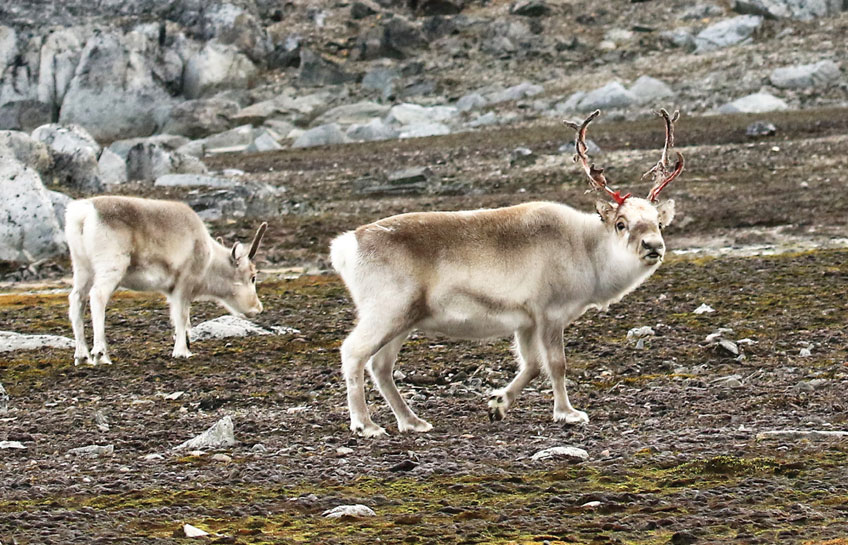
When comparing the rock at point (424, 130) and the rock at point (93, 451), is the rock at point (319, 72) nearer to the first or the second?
the rock at point (424, 130)

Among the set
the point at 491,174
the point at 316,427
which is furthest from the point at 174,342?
the point at 491,174

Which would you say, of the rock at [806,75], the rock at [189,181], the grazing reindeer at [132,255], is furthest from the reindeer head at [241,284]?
the rock at [806,75]

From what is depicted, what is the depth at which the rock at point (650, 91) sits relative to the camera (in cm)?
5244

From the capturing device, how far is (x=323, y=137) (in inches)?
2077

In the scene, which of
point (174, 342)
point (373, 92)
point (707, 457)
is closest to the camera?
point (707, 457)

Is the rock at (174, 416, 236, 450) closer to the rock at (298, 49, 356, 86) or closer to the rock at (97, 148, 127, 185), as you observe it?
the rock at (97, 148, 127, 185)

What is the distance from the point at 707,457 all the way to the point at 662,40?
59.7m

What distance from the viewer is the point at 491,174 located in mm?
35469

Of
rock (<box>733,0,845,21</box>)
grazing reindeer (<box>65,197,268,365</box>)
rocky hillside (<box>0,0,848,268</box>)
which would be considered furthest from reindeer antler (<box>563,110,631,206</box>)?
rock (<box>733,0,845,21</box>)

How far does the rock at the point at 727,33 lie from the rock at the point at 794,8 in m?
1.38

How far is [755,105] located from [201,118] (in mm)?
27253

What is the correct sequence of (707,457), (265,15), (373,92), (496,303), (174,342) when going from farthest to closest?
(265,15) < (373,92) < (174,342) < (496,303) < (707,457)

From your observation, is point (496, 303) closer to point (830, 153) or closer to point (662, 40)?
point (830, 153)

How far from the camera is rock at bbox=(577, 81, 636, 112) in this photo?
171ft
